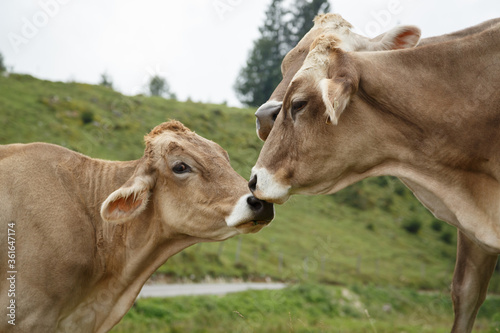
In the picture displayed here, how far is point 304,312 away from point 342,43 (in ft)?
54.8

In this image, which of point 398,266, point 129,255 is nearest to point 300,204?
point 398,266

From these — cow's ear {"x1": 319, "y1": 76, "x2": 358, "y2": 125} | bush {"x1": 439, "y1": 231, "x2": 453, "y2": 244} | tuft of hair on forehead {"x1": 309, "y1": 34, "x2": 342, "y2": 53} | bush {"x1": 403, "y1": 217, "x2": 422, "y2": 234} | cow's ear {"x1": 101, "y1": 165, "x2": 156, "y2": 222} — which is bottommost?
bush {"x1": 439, "y1": 231, "x2": 453, "y2": 244}

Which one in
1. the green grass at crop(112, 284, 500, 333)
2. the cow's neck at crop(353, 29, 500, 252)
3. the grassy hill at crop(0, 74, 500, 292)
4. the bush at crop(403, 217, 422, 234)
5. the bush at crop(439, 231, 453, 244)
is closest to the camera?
the cow's neck at crop(353, 29, 500, 252)

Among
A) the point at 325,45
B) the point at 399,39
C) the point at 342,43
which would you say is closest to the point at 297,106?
A: the point at 325,45

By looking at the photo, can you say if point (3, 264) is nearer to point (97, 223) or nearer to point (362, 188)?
point (97, 223)

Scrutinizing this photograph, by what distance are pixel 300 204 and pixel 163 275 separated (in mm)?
22919

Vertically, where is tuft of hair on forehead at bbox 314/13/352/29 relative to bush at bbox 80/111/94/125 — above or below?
above

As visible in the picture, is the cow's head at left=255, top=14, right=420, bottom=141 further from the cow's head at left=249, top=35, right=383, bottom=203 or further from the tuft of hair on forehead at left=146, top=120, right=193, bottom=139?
the tuft of hair on forehead at left=146, top=120, right=193, bottom=139

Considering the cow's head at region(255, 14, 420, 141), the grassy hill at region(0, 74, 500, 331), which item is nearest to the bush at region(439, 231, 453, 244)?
the grassy hill at region(0, 74, 500, 331)

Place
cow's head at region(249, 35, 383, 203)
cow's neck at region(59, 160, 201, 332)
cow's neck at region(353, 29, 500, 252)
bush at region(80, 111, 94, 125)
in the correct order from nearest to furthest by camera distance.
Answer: cow's neck at region(353, 29, 500, 252), cow's head at region(249, 35, 383, 203), cow's neck at region(59, 160, 201, 332), bush at region(80, 111, 94, 125)

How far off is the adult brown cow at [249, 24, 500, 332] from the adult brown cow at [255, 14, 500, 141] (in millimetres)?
456

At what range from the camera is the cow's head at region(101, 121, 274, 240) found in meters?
5.62

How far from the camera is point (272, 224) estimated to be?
38.8 m

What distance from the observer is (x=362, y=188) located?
5056cm
